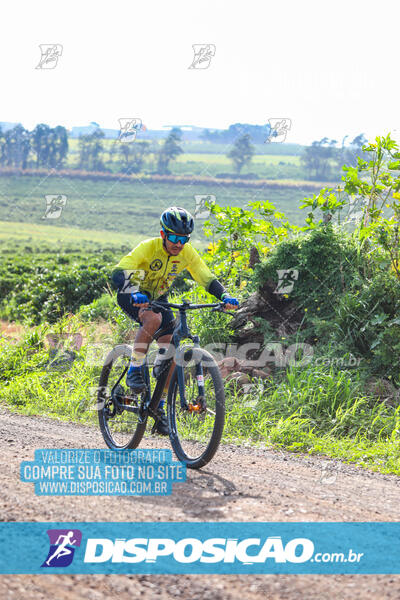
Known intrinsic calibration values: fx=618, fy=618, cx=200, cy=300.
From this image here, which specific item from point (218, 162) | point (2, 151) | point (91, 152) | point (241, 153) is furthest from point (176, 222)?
point (2, 151)

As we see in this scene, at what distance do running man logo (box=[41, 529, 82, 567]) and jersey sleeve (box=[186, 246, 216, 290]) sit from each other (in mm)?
2604

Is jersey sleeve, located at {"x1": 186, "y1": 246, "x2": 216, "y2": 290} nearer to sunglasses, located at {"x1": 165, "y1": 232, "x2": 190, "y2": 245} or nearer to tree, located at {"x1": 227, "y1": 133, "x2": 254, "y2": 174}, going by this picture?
sunglasses, located at {"x1": 165, "y1": 232, "x2": 190, "y2": 245}

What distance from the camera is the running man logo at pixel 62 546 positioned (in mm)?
3247

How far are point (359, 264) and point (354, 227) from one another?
0.89 m

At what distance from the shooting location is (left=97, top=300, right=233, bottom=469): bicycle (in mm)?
4877

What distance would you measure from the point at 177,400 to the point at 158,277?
117cm

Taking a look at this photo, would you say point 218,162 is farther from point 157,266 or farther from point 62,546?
point 62,546

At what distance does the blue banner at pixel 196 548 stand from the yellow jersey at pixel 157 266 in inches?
93.9

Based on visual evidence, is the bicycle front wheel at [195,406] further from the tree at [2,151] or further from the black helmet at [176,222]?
the tree at [2,151]

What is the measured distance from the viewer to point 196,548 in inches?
136

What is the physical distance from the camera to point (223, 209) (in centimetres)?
909

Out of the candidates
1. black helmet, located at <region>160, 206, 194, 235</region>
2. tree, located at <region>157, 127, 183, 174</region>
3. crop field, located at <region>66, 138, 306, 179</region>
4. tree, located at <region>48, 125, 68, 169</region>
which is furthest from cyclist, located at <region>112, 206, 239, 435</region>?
tree, located at <region>48, 125, 68, 169</region>

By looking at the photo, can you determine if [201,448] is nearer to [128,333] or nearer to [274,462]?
[274,462]

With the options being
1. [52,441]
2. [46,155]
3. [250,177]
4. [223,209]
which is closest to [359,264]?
[223,209]
